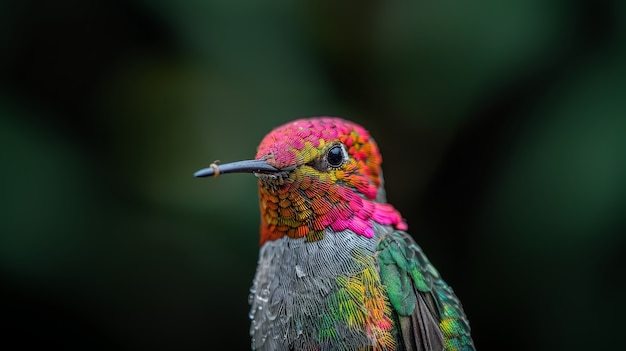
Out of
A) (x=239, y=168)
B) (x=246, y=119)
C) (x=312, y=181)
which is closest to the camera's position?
(x=239, y=168)

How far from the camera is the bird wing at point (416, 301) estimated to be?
1.74m

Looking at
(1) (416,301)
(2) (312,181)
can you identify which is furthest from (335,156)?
(1) (416,301)

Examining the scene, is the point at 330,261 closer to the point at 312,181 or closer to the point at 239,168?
the point at 312,181

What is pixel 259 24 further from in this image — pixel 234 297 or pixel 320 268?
pixel 320 268

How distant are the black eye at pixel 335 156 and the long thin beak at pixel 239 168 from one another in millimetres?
174

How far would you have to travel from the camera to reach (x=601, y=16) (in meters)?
2.96

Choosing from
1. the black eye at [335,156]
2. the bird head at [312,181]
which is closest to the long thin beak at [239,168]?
the bird head at [312,181]

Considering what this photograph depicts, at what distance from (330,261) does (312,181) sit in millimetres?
223

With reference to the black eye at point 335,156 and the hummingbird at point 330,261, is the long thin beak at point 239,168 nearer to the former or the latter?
the hummingbird at point 330,261

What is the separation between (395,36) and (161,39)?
46.2 inches

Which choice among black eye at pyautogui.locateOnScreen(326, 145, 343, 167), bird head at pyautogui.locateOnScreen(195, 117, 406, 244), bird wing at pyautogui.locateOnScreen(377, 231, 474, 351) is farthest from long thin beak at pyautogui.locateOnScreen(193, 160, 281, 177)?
bird wing at pyautogui.locateOnScreen(377, 231, 474, 351)

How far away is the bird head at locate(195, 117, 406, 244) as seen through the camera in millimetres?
1688

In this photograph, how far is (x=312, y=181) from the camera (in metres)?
1.72

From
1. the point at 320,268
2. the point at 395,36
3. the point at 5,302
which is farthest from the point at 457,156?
the point at 5,302
